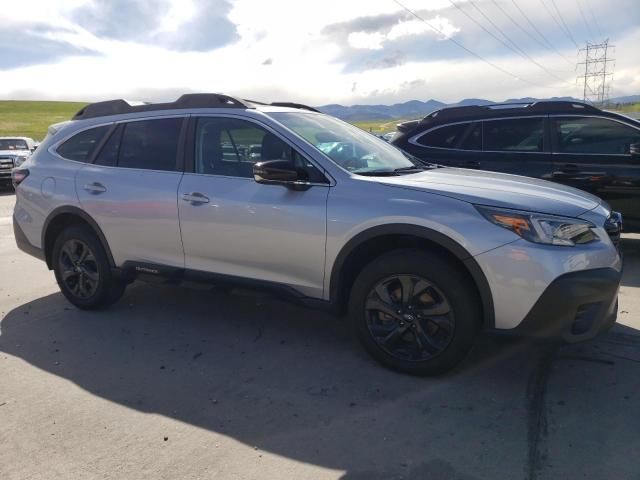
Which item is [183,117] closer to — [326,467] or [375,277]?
[375,277]

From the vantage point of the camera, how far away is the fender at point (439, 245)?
3.20 m

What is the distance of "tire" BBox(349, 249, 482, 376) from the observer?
3.30m

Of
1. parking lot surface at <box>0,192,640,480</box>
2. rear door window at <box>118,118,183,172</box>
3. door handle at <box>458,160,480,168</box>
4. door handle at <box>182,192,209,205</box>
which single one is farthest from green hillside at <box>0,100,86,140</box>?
parking lot surface at <box>0,192,640,480</box>

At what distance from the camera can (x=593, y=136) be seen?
6.38m

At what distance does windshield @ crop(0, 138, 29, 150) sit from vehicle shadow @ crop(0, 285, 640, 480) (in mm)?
16047

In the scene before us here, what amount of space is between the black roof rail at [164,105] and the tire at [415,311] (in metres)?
1.78

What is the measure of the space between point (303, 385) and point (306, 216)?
42.7 inches

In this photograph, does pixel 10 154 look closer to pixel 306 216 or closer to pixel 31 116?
pixel 306 216

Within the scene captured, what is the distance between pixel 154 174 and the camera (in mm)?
4410

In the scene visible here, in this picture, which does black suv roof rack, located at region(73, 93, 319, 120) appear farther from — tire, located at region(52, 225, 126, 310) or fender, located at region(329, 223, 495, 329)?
fender, located at region(329, 223, 495, 329)

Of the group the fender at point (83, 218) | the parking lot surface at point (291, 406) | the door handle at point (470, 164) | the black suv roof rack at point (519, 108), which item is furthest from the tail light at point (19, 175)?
the door handle at point (470, 164)

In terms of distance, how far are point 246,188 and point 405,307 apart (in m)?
1.39

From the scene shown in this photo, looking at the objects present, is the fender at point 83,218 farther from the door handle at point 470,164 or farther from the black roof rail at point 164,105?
the door handle at point 470,164

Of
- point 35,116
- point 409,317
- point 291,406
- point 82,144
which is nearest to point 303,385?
point 291,406
